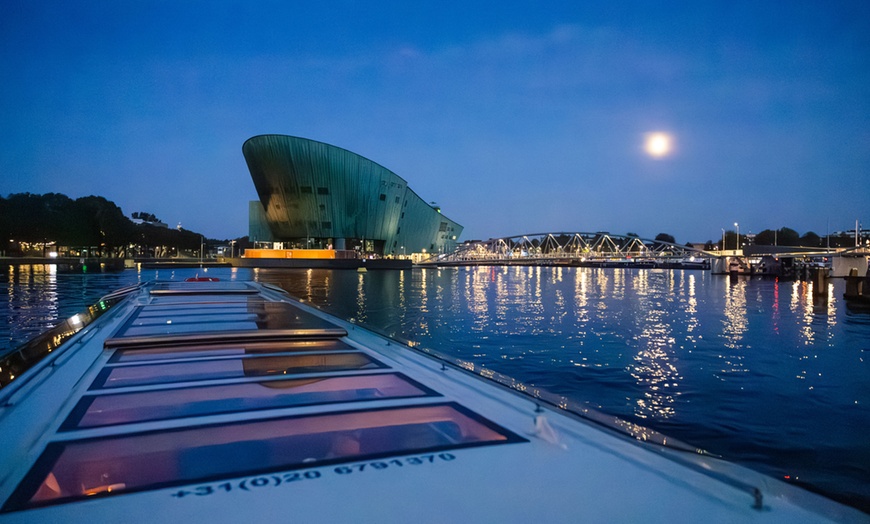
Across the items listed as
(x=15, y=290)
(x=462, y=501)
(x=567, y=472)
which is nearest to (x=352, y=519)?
(x=462, y=501)

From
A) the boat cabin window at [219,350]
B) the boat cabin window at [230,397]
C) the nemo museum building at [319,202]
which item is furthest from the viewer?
the nemo museum building at [319,202]

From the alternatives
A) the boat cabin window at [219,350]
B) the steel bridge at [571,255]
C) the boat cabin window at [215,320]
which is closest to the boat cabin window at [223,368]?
the boat cabin window at [219,350]

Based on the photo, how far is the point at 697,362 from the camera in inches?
480

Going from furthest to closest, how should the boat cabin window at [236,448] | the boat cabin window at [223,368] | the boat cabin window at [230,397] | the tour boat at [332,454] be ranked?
1. the boat cabin window at [223,368]
2. the boat cabin window at [230,397]
3. the boat cabin window at [236,448]
4. the tour boat at [332,454]

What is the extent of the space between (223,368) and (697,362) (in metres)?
10.5

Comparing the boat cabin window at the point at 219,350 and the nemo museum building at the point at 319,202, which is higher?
the nemo museum building at the point at 319,202

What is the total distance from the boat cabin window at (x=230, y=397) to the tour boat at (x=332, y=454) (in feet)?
0.06

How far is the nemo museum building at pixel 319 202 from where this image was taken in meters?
90.9

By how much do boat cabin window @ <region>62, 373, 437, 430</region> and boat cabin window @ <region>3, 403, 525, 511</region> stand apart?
0.34 meters

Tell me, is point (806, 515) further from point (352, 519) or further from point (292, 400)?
point (292, 400)

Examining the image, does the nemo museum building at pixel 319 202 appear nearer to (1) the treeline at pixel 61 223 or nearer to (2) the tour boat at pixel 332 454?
(1) the treeline at pixel 61 223

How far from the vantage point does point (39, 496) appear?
218 cm

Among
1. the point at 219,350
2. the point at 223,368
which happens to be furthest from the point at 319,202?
the point at 223,368

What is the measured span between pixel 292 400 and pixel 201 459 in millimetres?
1093
